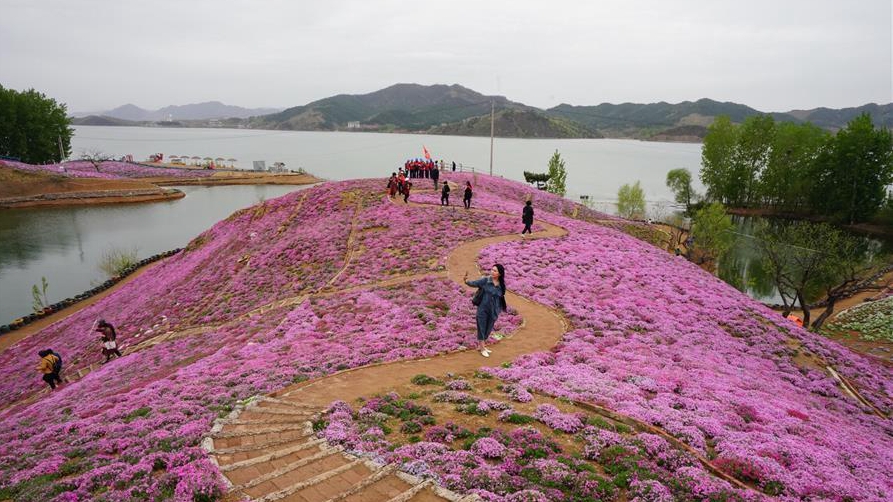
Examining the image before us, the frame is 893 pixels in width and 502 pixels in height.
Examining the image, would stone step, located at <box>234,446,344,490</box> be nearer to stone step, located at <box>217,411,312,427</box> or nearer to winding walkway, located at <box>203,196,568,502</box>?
winding walkway, located at <box>203,196,568,502</box>

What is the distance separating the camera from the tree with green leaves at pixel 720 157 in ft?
317

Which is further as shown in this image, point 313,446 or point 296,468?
point 313,446

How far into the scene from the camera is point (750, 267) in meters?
68.6

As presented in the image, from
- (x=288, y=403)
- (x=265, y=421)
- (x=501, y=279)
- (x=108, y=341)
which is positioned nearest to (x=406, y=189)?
(x=108, y=341)

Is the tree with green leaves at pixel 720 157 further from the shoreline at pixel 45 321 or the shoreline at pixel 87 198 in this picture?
the shoreline at pixel 87 198

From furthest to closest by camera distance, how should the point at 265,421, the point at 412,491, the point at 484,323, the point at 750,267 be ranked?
the point at 750,267, the point at 484,323, the point at 265,421, the point at 412,491

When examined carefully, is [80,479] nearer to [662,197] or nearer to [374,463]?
[374,463]

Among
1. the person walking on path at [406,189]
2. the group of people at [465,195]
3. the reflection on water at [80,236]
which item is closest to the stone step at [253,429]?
the group of people at [465,195]

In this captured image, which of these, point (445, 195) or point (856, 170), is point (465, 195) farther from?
point (856, 170)

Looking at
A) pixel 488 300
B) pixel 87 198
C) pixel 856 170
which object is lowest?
pixel 87 198

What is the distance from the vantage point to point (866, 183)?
266 ft

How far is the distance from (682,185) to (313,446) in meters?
108

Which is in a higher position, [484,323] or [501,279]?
[501,279]

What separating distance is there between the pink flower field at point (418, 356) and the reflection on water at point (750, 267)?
33565 millimetres
